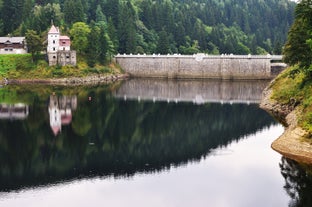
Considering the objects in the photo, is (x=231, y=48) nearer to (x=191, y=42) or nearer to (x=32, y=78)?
(x=191, y=42)

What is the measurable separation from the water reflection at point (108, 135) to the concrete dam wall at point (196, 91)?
603 centimetres

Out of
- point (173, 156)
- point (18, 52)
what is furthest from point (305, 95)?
point (18, 52)

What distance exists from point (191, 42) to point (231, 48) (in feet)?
44.5

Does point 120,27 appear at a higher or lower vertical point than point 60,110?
higher

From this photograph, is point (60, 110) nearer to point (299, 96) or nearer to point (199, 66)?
point (299, 96)

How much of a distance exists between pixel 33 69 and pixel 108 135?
63991 millimetres

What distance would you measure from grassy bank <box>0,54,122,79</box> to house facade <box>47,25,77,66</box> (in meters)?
1.54

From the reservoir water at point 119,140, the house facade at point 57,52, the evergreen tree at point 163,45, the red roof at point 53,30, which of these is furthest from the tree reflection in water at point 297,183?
the evergreen tree at point 163,45

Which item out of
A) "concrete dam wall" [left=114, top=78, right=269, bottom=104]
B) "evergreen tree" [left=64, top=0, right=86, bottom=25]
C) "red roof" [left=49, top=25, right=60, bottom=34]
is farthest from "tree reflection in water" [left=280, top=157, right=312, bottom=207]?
"evergreen tree" [left=64, top=0, right=86, bottom=25]

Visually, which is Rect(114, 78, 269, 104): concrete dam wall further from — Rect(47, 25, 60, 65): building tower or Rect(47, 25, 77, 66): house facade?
Rect(47, 25, 60, 65): building tower

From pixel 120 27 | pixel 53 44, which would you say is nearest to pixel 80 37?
pixel 53 44

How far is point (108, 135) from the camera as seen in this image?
5403cm

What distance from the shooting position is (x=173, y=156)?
45750 mm

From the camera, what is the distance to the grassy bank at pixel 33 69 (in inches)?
4370
